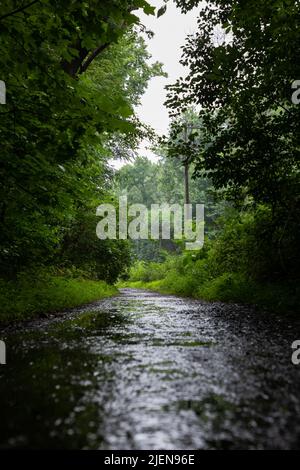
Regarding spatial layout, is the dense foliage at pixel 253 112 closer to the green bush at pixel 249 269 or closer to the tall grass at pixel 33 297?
the green bush at pixel 249 269

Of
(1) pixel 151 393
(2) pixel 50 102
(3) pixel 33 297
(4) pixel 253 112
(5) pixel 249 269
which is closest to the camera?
(1) pixel 151 393

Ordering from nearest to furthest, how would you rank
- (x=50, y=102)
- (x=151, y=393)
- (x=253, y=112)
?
(x=151, y=393), (x=50, y=102), (x=253, y=112)

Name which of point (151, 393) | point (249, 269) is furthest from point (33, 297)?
A: point (151, 393)

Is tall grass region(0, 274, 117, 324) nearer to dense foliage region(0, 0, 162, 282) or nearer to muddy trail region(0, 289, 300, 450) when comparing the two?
→ dense foliage region(0, 0, 162, 282)

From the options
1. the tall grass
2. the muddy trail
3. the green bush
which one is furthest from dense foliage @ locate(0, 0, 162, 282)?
the green bush

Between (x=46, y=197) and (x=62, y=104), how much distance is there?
115 centimetres

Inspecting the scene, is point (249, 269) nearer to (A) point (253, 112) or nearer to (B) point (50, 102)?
(A) point (253, 112)

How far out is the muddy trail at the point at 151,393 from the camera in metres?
1.52

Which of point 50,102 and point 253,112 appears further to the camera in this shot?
point 253,112

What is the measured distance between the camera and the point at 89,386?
2.23 meters

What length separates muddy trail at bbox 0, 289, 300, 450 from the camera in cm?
152

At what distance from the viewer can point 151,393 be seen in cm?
210

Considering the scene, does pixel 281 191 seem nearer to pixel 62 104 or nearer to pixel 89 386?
pixel 62 104
